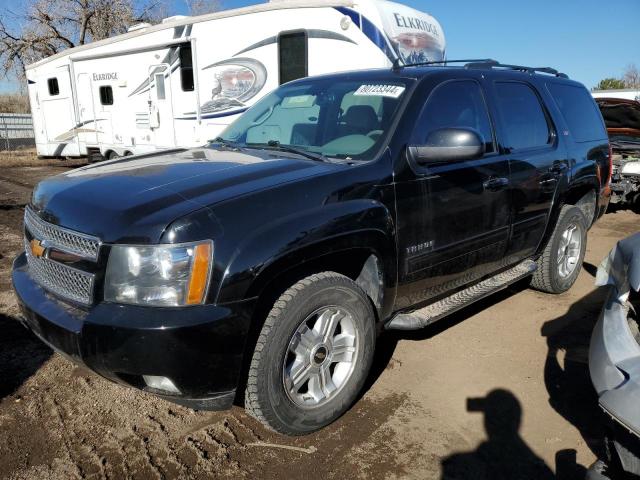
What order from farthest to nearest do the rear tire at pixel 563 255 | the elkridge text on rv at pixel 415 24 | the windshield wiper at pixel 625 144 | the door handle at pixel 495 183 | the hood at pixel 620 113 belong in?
the hood at pixel 620 113 < the windshield wiper at pixel 625 144 < the elkridge text on rv at pixel 415 24 < the rear tire at pixel 563 255 < the door handle at pixel 495 183

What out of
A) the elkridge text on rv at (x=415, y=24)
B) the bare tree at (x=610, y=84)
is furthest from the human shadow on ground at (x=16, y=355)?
the bare tree at (x=610, y=84)

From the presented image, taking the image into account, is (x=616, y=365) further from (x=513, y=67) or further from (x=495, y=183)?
(x=513, y=67)

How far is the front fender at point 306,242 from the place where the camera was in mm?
2309

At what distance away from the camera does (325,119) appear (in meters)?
3.54

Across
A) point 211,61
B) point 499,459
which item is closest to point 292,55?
point 211,61

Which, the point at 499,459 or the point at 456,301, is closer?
the point at 499,459

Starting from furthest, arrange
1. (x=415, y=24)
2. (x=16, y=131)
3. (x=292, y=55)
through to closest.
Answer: (x=16, y=131)
(x=292, y=55)
(x=415, y=24)

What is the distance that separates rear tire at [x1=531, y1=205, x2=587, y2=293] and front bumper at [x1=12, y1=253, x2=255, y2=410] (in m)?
3.41

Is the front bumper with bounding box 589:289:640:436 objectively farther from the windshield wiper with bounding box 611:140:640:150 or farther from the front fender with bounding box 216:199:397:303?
the windshield wiper with bounding box 611:140:640:150

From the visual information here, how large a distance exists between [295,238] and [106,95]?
1051cm

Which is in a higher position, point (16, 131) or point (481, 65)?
point (481, 65)

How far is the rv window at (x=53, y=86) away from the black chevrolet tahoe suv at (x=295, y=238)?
1138 cm

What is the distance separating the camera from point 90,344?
2297 millimetres

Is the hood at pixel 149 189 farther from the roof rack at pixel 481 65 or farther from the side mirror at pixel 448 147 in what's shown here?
the roof rack at pixel 481 65
